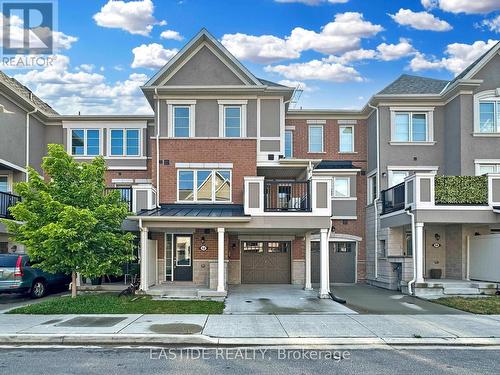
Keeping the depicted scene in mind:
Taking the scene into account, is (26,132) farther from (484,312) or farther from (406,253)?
(484,312)

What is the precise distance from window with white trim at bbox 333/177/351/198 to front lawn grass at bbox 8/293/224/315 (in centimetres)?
1000

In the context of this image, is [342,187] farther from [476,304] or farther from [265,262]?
[476,304]

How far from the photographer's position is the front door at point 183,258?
1836cm

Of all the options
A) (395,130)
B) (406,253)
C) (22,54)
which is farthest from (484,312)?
(22,54)

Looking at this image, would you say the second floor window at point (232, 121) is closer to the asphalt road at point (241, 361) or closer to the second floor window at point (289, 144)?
the second floor window at point (289, 144)

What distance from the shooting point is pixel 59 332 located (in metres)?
9.68

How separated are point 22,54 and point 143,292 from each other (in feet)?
34.4

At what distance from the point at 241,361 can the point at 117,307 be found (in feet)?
20.1

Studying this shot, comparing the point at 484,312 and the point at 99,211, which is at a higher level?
the point at 99,211

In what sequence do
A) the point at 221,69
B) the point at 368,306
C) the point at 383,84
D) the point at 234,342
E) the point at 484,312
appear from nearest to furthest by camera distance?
the point at 234,342 < the point at 484,312 < the point at 368,306 < the point at 221,69 < the point at 383,84

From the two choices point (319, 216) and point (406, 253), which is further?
point (406, 253)

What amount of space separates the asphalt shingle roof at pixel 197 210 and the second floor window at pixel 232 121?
123 inches

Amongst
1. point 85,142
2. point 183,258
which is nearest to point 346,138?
point 183,258

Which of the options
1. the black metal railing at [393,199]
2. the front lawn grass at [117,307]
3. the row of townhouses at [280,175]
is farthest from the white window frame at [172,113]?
the black metal railing at [393,199]
